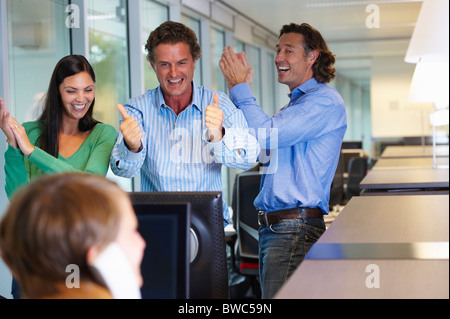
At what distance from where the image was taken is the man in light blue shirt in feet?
7.34

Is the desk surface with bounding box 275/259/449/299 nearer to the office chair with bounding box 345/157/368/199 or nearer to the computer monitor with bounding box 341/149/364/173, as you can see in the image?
the office chair with bounding box 345/157/368/199

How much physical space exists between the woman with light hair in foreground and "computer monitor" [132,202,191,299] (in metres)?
0.24

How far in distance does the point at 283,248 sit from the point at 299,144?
42cm

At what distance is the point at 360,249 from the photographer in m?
1.65

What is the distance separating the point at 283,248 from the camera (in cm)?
223

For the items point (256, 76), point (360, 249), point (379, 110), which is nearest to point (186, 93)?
point (360, 249)

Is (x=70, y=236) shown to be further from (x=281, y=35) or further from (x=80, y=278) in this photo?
(x=281, y=35)

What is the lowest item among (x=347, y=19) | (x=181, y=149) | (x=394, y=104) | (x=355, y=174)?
(x=355, y=174)

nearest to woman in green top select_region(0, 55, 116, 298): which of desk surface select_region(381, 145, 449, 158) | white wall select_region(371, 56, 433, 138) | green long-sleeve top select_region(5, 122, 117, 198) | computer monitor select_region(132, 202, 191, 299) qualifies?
green long-sleeve top select_region(5, 122, 117, 198)

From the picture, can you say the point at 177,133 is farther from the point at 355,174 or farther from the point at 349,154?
the point at 349,154

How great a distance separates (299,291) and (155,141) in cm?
110

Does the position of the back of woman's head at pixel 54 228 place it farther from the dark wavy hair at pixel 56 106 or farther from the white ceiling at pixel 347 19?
the white ceiling at pixel 347 19

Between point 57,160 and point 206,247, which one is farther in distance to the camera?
point 57,160

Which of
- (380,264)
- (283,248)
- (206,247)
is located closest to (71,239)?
(206,247)
